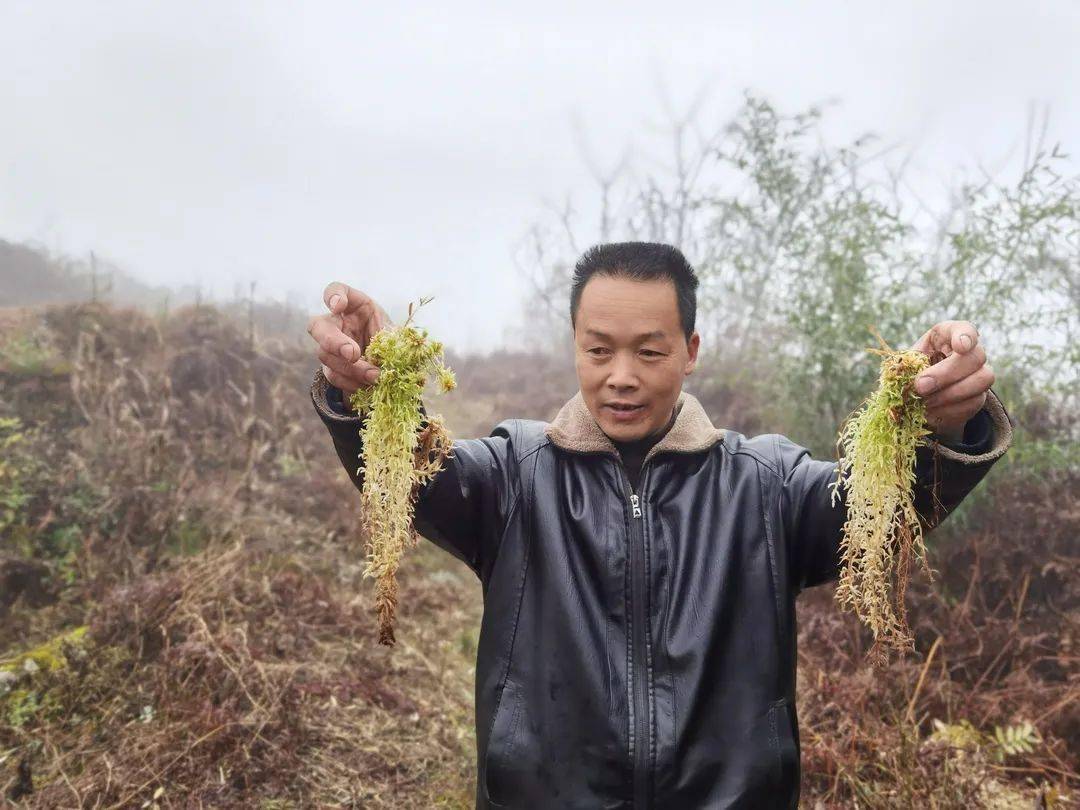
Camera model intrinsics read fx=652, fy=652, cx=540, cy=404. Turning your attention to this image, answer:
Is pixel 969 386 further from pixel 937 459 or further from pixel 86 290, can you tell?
pixel 86 290

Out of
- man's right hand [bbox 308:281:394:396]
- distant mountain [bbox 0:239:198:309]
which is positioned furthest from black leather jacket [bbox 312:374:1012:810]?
distant mountain [bbox 0:239:198:309]

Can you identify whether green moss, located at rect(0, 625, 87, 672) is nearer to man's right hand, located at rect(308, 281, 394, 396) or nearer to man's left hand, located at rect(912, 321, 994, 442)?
man's right hand, located at rect(308, 281, 394, 396)

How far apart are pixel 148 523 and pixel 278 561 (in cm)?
116

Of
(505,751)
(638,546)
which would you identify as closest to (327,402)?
(638,546)

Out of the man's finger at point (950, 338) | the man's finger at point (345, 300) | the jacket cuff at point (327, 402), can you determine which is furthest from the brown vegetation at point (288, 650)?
the man's finger at point (345, 300)

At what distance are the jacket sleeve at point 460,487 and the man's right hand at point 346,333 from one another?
10 centimetres

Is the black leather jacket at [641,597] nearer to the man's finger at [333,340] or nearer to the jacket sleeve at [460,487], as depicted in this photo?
the jacket sleeve at [460,487]

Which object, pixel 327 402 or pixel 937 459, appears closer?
pixel 937 459

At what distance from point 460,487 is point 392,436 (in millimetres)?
291

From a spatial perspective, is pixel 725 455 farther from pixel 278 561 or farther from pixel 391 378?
pixel 278 561

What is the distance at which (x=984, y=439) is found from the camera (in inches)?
70.5

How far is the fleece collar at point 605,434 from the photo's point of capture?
2.12 meters

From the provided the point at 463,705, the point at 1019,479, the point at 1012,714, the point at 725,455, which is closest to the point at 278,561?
the point at 463,705

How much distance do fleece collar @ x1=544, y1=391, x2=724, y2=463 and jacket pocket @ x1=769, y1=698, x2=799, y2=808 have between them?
2.68ft
